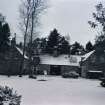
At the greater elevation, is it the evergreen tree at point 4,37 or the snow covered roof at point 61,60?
the evergreen tree at point 4,37

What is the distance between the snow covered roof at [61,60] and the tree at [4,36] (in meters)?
12.6

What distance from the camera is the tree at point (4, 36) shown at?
62.2m

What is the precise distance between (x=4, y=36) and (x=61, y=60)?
17582mm

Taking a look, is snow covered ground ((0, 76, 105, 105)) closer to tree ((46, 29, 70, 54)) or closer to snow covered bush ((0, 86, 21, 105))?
snow covered bush ((0, 86, 21, 105))

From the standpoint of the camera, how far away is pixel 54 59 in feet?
241

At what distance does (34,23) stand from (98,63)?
20577 millimetres

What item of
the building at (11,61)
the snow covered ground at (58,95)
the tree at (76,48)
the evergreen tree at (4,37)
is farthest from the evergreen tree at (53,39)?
the snow covered ground at (58,95)

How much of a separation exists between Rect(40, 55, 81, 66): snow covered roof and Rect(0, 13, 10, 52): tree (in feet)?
41.4

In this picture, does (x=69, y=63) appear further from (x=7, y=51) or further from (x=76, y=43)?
(x=76, y=43)

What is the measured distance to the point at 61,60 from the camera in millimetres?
72500

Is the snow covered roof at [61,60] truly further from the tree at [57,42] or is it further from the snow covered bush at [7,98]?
the snow covered bush at [7,98]

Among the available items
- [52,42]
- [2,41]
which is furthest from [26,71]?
[52,42]

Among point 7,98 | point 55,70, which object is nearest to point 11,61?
point 55,70

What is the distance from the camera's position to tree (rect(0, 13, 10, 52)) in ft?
204
